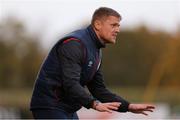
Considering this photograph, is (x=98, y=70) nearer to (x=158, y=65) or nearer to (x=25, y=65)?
(x=158, y=65)

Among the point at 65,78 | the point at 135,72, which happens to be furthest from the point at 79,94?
the point at 135,72

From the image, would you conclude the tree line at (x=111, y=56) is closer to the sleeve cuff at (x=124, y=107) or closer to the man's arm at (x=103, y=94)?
the man's arm at (x=103, y=94)

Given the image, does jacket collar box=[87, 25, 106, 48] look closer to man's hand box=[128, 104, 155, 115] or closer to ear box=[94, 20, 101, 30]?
ear box=[94, 20, 101, 30]

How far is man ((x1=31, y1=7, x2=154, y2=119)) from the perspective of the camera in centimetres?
784

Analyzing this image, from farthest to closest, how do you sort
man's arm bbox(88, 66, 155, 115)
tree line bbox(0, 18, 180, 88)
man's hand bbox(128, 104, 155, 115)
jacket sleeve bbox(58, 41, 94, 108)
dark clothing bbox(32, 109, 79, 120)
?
tree line bbox(0, 18, 180, 88) → man's arm bbox(88, 66, 155, 115) → man's hand bbox(128, 104, 155, 115) → dark clothing bbox(32, 109, 79, 120) → jacket sleeve bbox(58, 41, 94, 108)

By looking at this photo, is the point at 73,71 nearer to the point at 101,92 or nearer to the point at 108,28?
the point at 108,28

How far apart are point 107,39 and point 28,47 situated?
210ft

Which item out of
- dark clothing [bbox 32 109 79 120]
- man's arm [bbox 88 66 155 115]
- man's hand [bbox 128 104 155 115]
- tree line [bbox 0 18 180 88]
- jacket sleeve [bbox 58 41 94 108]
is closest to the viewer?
jacket sleeve [bbox 58 41 94 108]

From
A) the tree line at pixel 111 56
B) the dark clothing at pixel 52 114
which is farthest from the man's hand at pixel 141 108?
the tree line at pixel 111 56

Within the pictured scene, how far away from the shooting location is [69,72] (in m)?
7.84

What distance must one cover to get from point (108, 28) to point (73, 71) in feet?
2.15

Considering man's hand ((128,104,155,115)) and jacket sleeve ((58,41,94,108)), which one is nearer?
jacket sleeve ((58,41,94,108))

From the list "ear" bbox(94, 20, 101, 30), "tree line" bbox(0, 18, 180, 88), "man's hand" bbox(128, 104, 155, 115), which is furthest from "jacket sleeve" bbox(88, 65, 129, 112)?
"tree line" bbox(0, 18, 180, 88)

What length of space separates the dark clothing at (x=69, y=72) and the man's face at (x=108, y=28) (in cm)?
8
